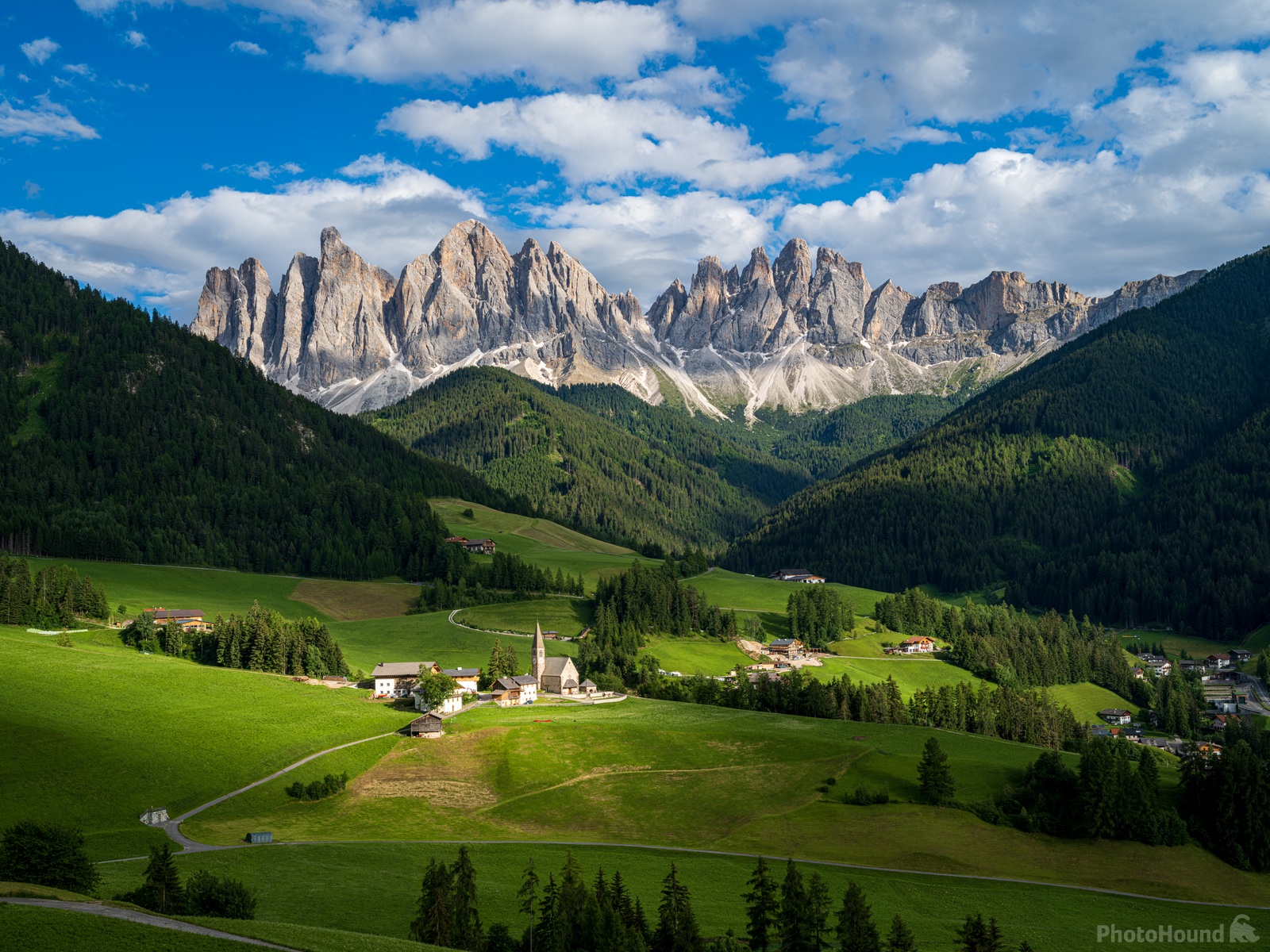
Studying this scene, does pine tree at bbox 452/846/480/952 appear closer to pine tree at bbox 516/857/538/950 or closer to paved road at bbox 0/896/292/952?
pine tree at bbox 516/857/538/950

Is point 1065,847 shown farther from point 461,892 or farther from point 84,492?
point 84,492

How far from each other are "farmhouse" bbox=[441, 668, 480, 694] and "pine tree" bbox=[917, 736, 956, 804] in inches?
2200

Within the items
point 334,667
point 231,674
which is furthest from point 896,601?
point 231,674

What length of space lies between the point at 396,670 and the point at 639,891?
64627 millimetres

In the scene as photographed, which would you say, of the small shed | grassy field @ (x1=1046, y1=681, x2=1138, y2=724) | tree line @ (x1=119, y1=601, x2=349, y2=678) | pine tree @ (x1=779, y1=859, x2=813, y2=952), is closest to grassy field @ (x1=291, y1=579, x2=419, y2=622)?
tree line @ (x1=119, y1=601, x2=349, y2=678)

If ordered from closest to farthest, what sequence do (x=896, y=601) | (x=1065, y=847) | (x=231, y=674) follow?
1. (x=1065, y=847)
2. (x=231, y=674)
3. (x=896, y=601)

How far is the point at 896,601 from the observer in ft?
654

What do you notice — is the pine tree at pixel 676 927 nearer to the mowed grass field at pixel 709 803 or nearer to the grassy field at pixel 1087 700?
the mowed grass field at pixel 709 803

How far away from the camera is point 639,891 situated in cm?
6075

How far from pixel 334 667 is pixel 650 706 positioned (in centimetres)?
4036

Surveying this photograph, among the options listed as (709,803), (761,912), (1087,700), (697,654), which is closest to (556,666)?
(697,654)

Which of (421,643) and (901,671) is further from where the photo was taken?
(901,671)

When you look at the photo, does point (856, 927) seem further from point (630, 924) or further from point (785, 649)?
point (785, 649)

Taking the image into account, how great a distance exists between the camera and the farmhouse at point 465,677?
11856 cm
